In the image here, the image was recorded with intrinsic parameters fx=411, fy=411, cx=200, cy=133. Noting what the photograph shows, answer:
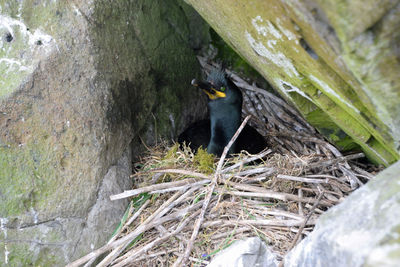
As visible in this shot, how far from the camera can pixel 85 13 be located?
226cm

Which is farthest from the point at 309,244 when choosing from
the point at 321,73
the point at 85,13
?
the point at 85,13

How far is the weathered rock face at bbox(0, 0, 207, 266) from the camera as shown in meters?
2.00

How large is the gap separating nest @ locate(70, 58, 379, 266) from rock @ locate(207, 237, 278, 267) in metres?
0.22

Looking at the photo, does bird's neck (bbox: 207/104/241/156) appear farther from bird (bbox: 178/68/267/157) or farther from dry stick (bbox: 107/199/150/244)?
dry stick (bbox: 107/199/150/244)

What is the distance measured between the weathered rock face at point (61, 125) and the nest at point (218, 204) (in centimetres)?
15

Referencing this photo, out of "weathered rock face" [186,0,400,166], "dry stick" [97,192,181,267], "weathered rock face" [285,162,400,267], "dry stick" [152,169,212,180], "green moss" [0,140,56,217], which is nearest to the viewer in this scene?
"weathered rock face" [285,162,400,267]

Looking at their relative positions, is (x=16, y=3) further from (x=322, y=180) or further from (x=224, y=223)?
(x=322, y=180)

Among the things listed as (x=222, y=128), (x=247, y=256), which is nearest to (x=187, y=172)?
(x=222, y=128)

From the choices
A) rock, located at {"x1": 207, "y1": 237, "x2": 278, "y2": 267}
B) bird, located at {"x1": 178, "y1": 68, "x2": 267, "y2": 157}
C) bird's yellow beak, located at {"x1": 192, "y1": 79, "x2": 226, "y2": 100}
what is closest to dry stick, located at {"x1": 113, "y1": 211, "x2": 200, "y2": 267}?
rock, located at {"x1": 207, "y1": 237, "x2": 278, "y2": 267}

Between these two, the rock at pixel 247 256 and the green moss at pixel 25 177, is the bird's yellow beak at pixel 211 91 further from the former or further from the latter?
the rock at pixel 247 256

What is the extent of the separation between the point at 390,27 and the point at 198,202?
1404 millimetres

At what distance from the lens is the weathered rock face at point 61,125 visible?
2.00 meters

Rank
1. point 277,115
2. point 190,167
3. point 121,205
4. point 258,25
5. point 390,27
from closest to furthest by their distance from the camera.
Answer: point 390,27 < point 258,25 < point 121,205 < point 190,167 < point 277,115

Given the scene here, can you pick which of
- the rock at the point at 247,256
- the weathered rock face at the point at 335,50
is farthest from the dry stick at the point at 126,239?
the weathered rock face at the point at 335,50
